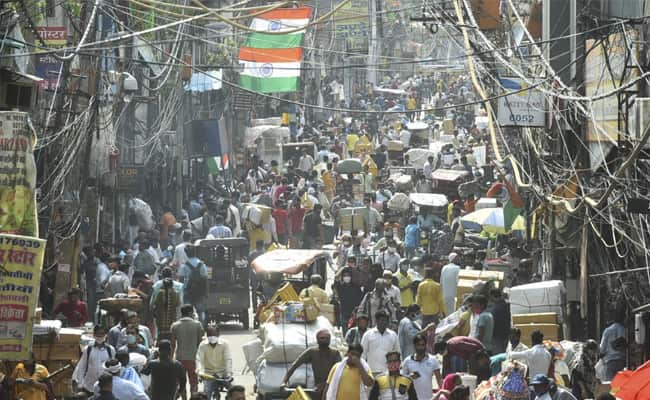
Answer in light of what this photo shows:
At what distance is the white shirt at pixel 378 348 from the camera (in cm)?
1698

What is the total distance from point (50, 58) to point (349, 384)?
34.4 feet

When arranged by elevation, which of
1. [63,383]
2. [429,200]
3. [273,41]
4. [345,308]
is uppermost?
[273,41]

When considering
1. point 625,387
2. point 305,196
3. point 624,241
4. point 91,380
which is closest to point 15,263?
point 91,380

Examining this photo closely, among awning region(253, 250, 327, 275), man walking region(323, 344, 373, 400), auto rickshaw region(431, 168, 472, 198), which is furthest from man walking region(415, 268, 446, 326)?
auto rickshaw region(431, 168, 472, 198)

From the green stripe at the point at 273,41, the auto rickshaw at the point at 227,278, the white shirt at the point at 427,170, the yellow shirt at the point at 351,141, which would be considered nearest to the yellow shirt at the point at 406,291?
the auto rickshaw at the point at 227,278

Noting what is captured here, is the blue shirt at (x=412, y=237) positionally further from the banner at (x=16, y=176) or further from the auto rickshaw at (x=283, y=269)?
the banner at (x=16, y=176)

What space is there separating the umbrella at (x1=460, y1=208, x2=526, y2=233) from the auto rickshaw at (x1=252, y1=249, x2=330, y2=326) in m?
4.63

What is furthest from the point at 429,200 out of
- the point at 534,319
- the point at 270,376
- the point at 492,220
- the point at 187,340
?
the point at 270,376

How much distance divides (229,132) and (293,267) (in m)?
24.6

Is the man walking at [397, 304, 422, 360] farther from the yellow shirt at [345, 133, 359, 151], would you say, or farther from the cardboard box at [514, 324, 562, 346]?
the yellow shirt at [345, 133, 359, 151]

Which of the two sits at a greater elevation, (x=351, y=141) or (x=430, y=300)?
(x=351, y=141)

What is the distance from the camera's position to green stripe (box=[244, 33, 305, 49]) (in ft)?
115

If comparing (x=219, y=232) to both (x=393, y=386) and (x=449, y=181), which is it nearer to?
(x=393, y=386)

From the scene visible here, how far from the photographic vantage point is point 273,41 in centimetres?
3522
